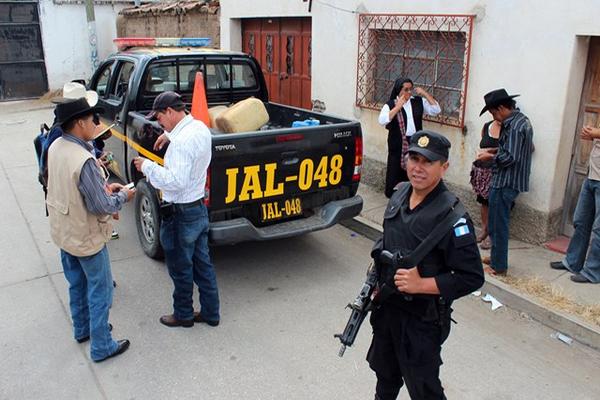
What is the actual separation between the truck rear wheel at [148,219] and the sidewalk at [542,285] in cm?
304

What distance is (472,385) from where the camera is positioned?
3.42 m

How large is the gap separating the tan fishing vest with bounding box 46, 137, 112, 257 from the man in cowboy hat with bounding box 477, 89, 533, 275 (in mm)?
3231

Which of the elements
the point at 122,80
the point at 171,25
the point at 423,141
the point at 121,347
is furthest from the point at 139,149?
the point at 171,25

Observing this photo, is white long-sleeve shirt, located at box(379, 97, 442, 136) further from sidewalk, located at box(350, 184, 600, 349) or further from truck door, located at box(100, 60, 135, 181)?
truck door, located at box(100, 60, 135, 181)

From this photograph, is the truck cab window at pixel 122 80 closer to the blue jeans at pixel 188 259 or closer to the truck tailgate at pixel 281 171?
the truck tailgate at pixel 281 171

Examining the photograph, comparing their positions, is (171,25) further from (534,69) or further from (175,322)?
(175,322)

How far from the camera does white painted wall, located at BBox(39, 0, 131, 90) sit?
1625 centimetres

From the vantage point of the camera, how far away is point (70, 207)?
329 centimetres

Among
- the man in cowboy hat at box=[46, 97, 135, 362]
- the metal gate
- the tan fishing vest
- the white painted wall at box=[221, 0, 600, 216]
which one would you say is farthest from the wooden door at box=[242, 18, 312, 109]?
the metal gate

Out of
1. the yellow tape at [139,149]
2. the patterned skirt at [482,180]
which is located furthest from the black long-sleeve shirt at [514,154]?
the yellow tape at [139,149]

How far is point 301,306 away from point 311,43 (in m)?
5.02

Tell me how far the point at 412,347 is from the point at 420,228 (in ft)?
1.88

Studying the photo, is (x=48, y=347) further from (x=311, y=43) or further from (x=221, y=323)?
(x=311, y=43)

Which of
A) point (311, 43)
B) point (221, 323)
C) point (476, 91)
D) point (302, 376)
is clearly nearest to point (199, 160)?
point (221, 323)
